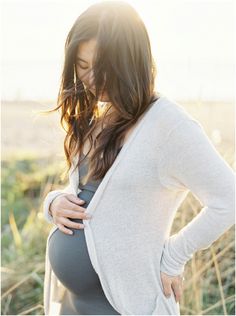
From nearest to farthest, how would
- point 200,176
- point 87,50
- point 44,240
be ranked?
point 200,176, point 87,50, point 44,240

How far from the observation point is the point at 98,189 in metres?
1.90

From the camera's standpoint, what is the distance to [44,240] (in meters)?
3.91

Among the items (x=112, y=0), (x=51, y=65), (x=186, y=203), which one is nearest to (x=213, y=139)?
(x=186, y=203)

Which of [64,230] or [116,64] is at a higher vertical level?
[116,64]

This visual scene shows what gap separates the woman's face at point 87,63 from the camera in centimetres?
190

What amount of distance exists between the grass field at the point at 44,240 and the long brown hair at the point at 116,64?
456 mm

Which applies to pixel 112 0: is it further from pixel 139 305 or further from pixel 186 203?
pixel 186 203

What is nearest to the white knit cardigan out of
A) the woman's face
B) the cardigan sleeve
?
the cardigan sleeve

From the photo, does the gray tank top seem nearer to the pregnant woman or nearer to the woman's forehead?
the pregnant woman

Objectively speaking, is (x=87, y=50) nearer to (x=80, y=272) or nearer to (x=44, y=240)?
(x=80, y=272)

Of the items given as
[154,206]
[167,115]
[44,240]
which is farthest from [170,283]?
[44,240]

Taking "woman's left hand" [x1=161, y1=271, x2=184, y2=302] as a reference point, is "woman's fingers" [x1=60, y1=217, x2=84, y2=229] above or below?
above

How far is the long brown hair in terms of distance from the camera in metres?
1.87

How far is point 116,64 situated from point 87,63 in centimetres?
11
